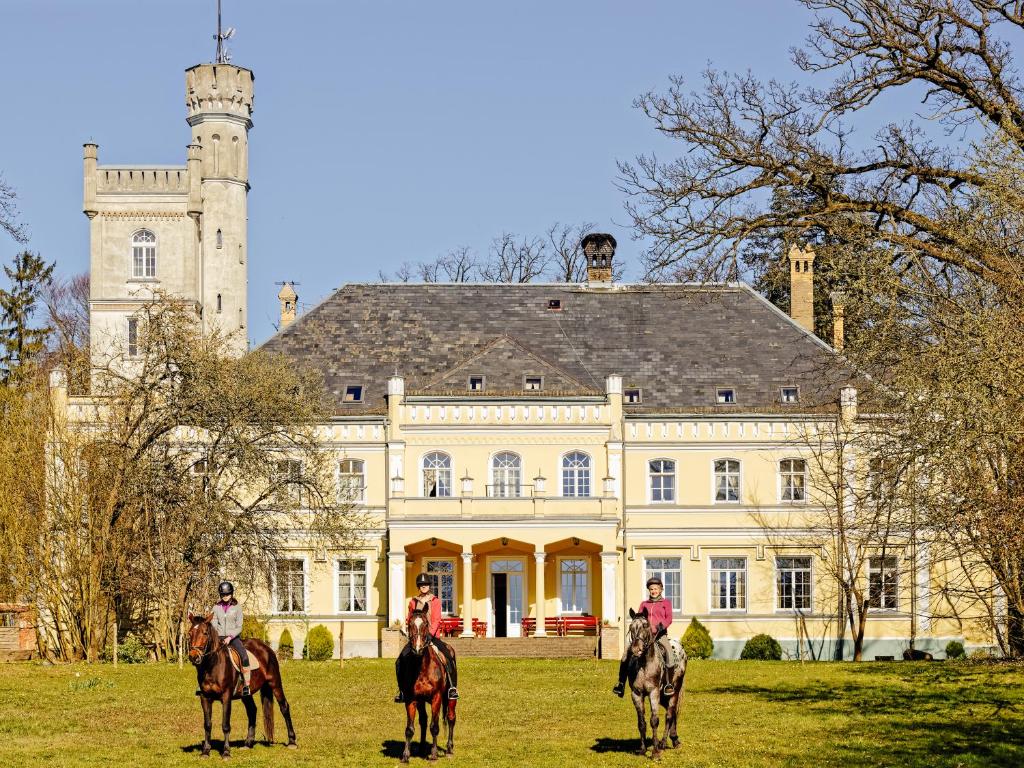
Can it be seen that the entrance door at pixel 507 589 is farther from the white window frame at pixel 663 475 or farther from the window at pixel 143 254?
the window at pixel 143 254

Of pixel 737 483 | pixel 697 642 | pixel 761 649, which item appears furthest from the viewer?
pixel 737 483

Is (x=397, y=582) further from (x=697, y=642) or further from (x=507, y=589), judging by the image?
(x=697, y=642)

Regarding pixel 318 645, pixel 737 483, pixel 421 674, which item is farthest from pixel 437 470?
pixel 421 674

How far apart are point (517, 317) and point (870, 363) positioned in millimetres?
26533

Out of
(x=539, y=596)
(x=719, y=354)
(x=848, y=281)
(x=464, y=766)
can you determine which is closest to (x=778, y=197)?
(x=848, y=281)

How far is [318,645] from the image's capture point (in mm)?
43656

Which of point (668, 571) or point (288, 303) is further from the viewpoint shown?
point (288, 303)

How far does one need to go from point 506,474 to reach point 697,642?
22.7ft

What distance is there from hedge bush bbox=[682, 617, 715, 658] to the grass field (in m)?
10.4

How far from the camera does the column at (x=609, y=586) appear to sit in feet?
141

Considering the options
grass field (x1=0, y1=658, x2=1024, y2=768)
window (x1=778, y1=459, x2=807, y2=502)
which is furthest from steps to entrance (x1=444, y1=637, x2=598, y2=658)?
grass field (x1=0, y1=658, x2=1024, y2=768)

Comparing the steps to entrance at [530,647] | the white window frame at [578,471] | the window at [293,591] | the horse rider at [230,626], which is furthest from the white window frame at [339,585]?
the horse rider at [230,626]

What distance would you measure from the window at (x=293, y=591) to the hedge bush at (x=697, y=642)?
10300 mm

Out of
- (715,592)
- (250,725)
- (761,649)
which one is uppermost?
(715,592)
